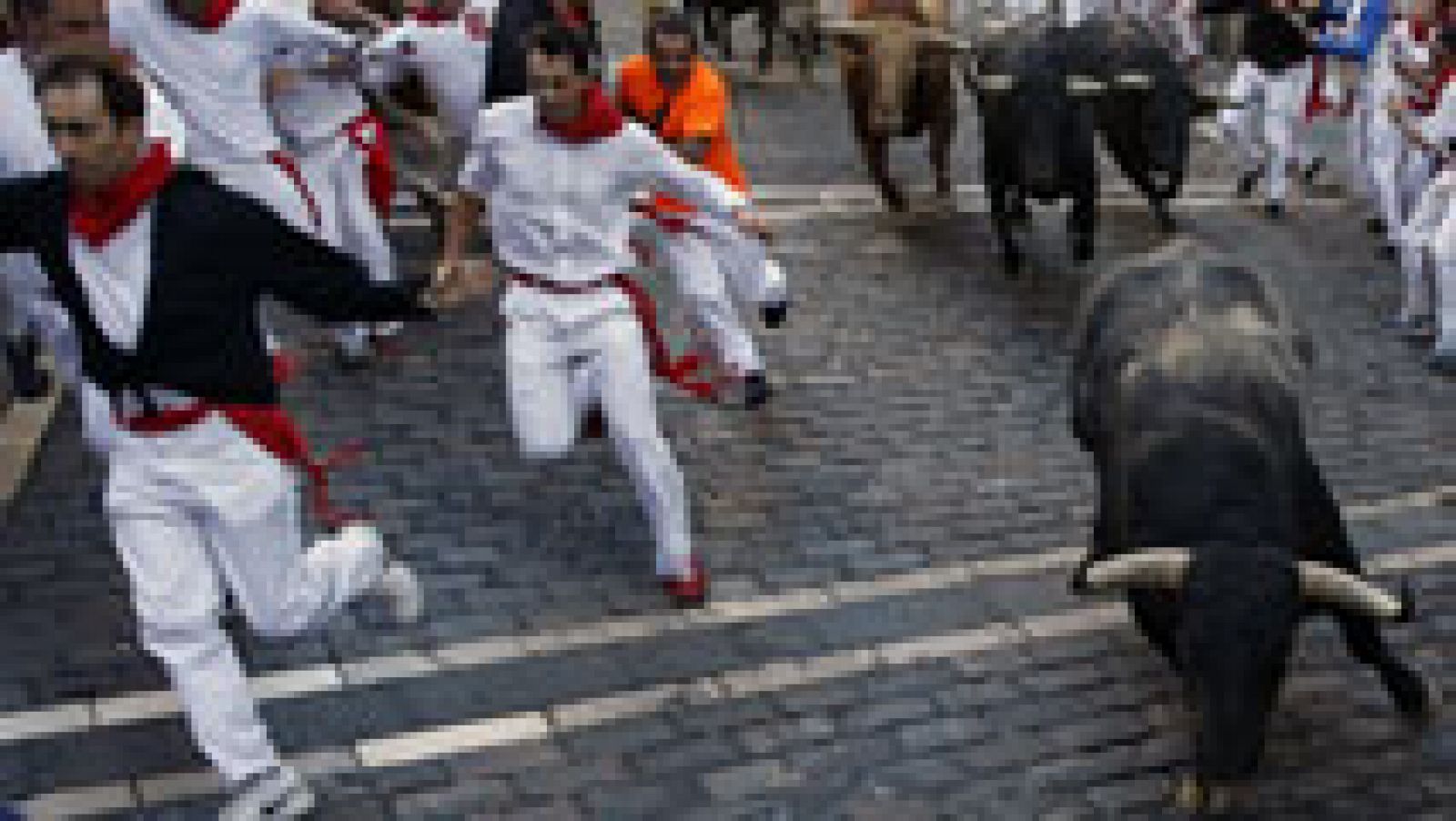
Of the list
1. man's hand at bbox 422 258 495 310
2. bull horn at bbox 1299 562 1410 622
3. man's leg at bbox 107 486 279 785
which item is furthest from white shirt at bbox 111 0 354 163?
bull horn at bbox 1299 562 1410 622

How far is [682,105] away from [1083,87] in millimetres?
4239

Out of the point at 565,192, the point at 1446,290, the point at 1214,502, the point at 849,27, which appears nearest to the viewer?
the point at 1214,502

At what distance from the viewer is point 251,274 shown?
5.14 meters

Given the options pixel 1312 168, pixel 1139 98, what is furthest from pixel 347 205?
pixel 1312 168

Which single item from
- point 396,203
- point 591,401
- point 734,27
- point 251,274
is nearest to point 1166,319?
point 591,401

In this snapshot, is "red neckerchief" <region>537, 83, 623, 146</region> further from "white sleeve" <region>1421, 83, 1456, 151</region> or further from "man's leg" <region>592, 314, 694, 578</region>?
"white sleeve" <region>1421, 83, 1456, 151</region>

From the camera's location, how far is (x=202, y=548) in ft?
17.6

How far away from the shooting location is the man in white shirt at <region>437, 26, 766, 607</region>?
6.85 meters

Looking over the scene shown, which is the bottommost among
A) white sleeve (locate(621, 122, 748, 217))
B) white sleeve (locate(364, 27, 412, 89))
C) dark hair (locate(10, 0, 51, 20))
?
white sleeve (locate(621, 122, 748, 217))

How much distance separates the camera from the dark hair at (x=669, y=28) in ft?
27.1

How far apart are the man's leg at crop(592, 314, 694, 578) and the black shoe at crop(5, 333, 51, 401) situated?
3.13 metres

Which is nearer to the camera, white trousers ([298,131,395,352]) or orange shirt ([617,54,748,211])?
orange shirt ([617,54,748,211])

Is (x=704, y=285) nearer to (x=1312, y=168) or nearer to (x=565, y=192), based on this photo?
(x=565, y=192)

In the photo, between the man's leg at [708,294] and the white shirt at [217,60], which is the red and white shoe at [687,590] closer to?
the man's leg at [708,294]
